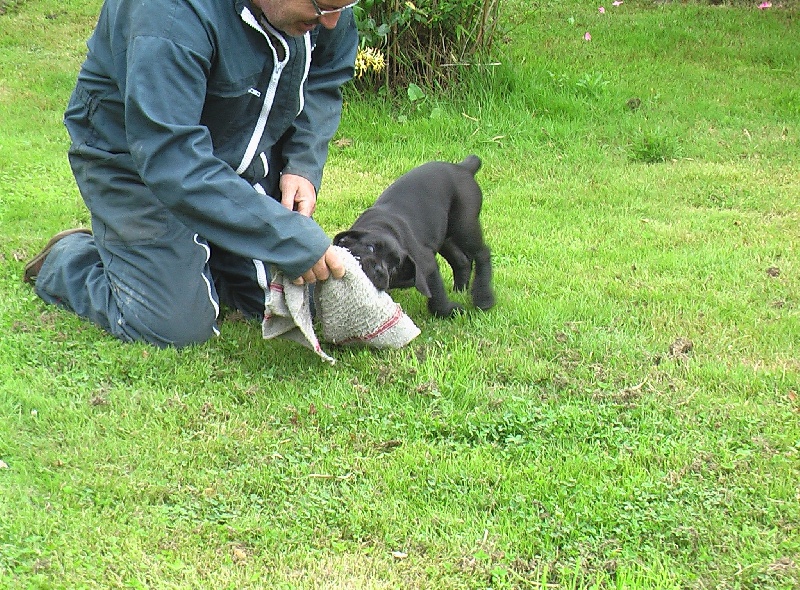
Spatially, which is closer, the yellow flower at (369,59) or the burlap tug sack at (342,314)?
the burlap tug sack at (342,314)

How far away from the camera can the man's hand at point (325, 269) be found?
3564 mm

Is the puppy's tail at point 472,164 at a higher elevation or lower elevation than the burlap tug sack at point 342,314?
higher

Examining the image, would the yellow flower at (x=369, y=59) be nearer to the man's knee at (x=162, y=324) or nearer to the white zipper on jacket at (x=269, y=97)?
the white zipper on jacket at (x=269, y=97)

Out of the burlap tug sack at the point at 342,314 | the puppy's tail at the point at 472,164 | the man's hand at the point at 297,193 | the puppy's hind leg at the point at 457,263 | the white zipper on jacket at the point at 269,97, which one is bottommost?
the puppy's hind leg at the point at 457,263

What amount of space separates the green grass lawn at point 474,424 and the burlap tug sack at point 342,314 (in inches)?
4.4

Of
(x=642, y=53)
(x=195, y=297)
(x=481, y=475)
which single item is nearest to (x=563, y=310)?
(x=481, y=475)

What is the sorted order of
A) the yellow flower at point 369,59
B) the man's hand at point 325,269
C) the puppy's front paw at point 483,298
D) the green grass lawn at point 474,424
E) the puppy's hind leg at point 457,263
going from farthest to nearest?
the yellow flower at point 369,59 < the puppy's hind leg at point 457,263 < the puppy's front paw at point 483,298 < the man's hand at point 325,269 < the green grass lawn at point 474,424

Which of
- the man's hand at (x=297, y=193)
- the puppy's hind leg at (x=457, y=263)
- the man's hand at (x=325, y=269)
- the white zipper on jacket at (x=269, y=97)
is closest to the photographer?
the man's hand at (x=325, y=269)

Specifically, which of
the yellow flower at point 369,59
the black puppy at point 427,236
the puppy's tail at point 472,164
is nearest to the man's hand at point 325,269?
the black puppy at point 427,236

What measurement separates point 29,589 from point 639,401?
2.24 meters

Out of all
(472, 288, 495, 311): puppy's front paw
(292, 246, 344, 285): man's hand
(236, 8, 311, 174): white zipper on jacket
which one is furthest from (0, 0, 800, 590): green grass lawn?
(236, 8, 311, 174): white zipper on jacket

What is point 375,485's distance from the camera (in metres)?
3.08

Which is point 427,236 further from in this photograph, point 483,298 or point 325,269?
point 325,269

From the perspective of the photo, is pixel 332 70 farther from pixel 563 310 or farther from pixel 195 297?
pixel 563 310
